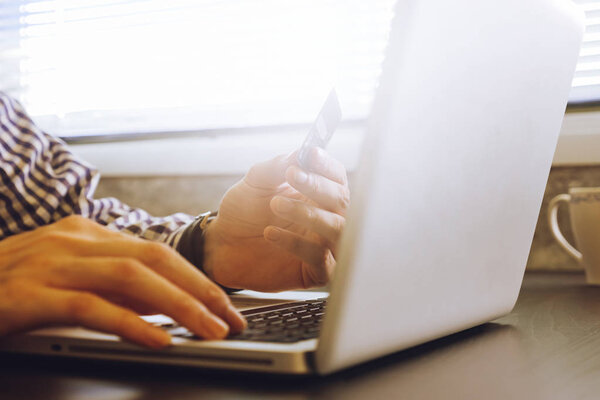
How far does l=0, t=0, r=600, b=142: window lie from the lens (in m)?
1.28

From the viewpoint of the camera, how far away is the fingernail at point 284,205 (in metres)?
0.58

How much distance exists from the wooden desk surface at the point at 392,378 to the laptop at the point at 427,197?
0.01 m

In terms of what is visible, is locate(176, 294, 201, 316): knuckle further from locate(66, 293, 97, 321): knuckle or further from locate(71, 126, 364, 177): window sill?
locate(71, 126, 364, 177): window sill

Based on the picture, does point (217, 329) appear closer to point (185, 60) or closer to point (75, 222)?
point (75, 222)

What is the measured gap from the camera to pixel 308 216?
1.87 feet

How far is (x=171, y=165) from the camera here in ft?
4.44

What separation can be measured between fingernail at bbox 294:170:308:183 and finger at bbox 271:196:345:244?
3 centimetres

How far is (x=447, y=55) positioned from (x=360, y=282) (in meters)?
0.13

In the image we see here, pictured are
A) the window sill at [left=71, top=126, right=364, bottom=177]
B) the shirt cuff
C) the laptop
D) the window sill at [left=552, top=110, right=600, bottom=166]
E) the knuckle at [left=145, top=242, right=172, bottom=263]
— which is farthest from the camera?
the window sill at [left=71, top=126, right=364, bottom=177]

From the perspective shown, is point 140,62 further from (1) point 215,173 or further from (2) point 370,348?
(2) point 370,348

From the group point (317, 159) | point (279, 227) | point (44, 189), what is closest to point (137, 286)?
point (317, 159)

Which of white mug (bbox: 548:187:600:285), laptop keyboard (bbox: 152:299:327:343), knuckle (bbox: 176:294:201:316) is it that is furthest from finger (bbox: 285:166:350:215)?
white mug (bbox: 548:187:600:285)

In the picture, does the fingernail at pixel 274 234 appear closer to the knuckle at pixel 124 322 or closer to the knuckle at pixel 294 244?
the knuckle at pixel 294 244

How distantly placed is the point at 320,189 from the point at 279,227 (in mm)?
164
